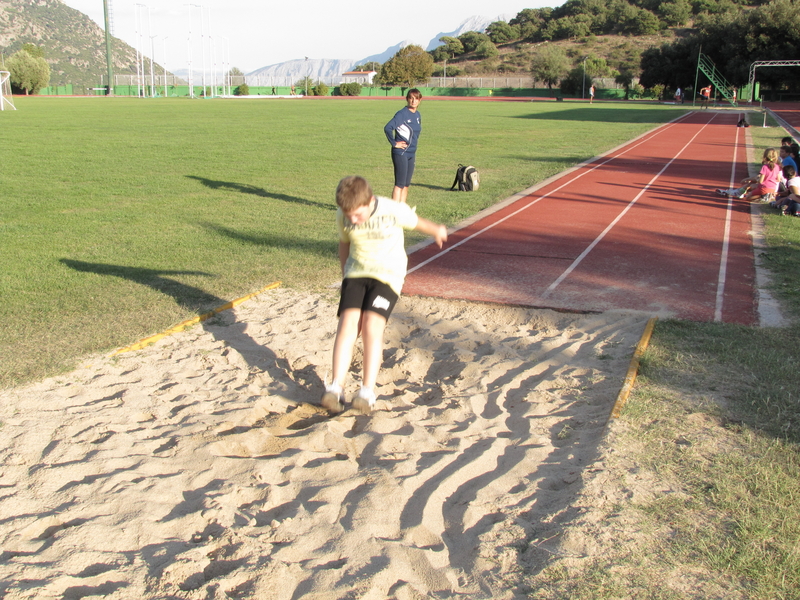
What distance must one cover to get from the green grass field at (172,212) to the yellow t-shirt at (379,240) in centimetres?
225

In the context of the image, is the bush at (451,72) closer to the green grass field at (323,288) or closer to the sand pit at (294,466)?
the green grass field at (323,288)

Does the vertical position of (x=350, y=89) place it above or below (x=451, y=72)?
below

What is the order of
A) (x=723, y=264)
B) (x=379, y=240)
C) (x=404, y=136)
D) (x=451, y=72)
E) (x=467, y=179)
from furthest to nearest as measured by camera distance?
(x=451, y=72) < (x=467, y=179) < (x=404, y=136) < (x=723, y=264) < (x=379, y=240)

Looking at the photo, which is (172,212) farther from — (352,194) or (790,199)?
(790,199)

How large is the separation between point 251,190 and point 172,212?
2.47 m

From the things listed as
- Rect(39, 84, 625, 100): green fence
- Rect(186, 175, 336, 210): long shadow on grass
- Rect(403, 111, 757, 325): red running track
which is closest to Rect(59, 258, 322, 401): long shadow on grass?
Rect(403, 111, 757, 325): red running track

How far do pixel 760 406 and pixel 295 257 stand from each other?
5.44 meters

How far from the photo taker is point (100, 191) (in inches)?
513

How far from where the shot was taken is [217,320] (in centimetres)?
616

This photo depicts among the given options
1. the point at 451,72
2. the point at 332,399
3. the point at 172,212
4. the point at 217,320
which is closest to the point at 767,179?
the point at 172,212

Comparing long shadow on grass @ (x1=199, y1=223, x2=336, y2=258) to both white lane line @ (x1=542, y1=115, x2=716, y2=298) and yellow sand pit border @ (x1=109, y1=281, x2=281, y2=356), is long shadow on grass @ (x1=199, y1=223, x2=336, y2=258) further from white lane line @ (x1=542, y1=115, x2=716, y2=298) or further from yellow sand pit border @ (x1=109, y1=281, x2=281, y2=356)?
white lane line @ (x1=542, y1=115, x2=716, y2=298)

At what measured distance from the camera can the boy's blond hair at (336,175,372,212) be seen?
164 inches

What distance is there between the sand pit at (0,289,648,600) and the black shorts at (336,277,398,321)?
699 millimetres

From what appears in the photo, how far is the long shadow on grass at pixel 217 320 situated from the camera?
5.18 meters
